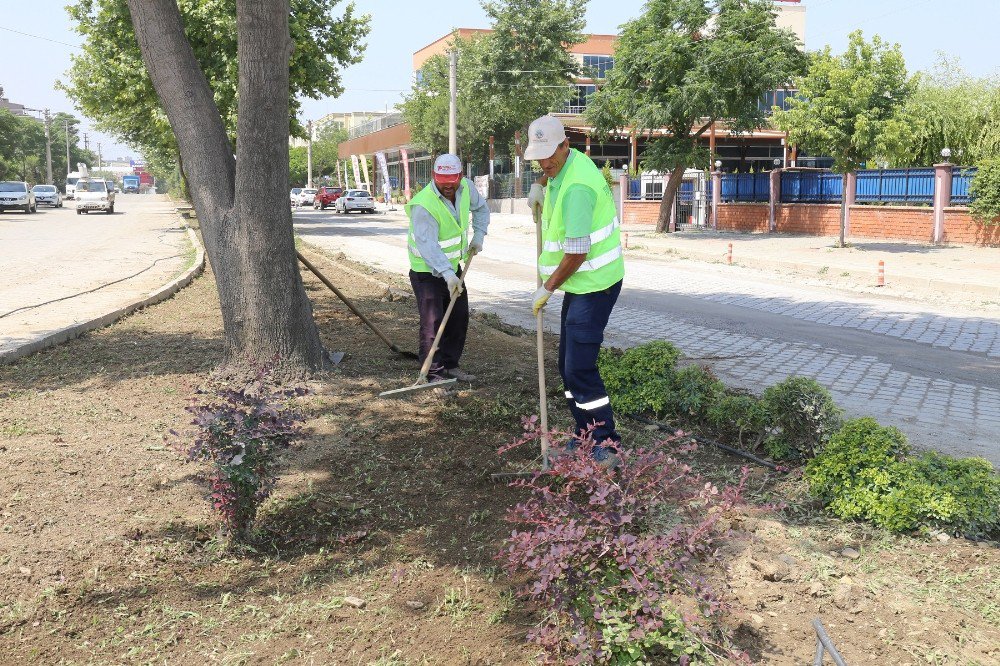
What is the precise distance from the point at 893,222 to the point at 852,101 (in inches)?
219

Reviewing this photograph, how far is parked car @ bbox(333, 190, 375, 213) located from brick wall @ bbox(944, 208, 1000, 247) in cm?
3531

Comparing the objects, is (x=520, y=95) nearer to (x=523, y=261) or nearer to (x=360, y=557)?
(x=523, y=261)

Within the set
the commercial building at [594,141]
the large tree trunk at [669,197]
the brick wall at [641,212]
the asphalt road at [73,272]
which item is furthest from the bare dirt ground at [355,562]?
the commercial building at [594,141]

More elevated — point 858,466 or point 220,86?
point 220,86

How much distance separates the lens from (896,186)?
2366 centimetres

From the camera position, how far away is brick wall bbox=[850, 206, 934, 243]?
22.2 m

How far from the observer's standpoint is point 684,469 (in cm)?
309

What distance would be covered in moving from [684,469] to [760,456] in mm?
2140

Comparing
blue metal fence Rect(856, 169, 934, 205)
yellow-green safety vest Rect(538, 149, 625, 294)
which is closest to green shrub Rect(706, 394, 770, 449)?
yellow-green safety vest Rect(538, 149, 625, 294)

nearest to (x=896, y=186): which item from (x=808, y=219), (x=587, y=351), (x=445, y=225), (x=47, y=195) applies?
(x=808, y=219)

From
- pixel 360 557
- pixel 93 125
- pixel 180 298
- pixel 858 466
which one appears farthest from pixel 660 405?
pixel 93 125

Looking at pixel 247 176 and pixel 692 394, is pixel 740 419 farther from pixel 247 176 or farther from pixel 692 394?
pixel 247 176

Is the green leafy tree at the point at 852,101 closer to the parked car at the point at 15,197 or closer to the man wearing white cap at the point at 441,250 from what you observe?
the man wearing white cap at the point at 441,250

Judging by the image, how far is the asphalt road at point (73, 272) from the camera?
9867mm
